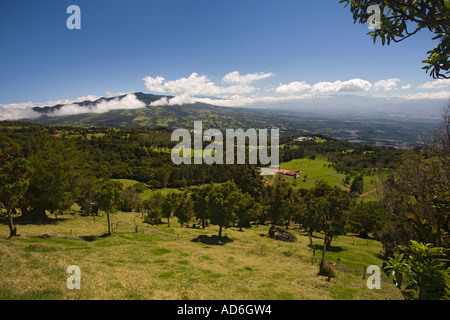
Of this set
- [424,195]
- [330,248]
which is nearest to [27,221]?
[424,195]

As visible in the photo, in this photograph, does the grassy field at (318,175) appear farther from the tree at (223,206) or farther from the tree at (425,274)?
the tree at (425,274)

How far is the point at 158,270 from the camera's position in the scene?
53.2 ft

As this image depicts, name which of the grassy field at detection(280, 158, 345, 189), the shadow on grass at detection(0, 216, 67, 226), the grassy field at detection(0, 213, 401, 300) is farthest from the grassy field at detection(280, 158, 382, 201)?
the shadow on grass at detection(0, 216, 67, 226)

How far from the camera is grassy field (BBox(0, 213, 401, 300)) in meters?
10.6

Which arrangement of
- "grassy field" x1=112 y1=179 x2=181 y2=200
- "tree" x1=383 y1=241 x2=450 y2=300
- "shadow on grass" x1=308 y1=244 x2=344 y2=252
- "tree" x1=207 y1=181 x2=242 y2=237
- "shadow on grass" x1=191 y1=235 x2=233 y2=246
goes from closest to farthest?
"tree" x1=383 y1=241 x2=450 y2=300 → "shadow on grass" x1=191 y1=235 x2=233 y2=246 → "shadow on grass" x1=308 y1=244 x2=344 y2=252 → "tree" x1=207 y1=181 x2=242 y2=237 → "grassy field" x1=112 y1=179 x2=181 y2=200

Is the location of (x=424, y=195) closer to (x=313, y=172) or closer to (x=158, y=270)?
(x=158, y=270)

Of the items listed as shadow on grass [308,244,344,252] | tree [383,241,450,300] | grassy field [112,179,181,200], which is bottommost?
grassy field [112,179,181,200]

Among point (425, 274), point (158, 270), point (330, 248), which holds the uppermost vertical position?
point (425, 274)

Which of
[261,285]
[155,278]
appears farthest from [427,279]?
[155,278]

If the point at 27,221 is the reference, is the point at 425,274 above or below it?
above

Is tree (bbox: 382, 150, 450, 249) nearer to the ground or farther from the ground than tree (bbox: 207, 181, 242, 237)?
farther from the ground

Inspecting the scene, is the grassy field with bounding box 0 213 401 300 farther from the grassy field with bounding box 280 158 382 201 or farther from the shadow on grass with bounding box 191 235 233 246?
the grassy field with bounding box 280 158 382 201
